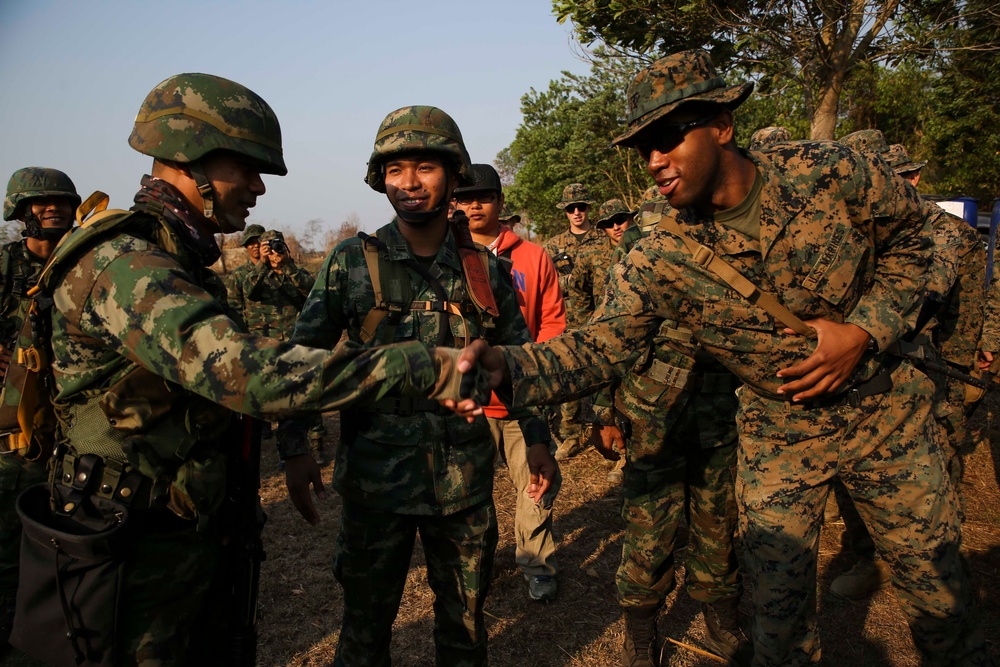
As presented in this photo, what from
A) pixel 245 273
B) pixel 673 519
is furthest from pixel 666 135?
pixel 245 273

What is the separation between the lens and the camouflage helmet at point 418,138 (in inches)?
112

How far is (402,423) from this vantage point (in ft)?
8.91

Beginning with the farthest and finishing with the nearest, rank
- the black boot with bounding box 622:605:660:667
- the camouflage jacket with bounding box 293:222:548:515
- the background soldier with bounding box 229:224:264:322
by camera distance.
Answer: the background soldier with bounding box 229:224:264:322 < the black boot with bounding box 622:605:660:667 < the camouflage jacket with bounding box 293:222:548:515

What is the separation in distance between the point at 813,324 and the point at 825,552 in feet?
9.74

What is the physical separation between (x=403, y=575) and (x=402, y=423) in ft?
2.26

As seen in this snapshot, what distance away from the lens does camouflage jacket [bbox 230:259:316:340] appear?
8461mm

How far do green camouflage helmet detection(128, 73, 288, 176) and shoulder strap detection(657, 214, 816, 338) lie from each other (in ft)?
5.48

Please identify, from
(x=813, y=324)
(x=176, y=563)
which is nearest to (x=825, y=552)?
(x=813, y=324)

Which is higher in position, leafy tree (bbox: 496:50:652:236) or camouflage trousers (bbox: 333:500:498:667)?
leafy tree (bbox: 496:50:652:236)

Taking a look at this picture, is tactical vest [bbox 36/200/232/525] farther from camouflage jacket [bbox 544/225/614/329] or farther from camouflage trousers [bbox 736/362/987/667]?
camouflage jacket [bbox 544/225/614/329]

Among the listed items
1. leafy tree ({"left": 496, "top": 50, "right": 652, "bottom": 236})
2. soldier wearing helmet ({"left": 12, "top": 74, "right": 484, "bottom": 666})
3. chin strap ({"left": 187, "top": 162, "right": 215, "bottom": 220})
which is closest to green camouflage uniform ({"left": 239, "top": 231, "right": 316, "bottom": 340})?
soldier wearing helmet ({"left": 12, "top": 74, "right": 484, "bottom": 666})

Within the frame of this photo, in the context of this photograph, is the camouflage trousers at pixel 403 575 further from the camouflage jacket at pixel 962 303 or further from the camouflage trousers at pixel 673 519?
the camouflage jacket at pixel 962 303

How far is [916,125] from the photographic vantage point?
19.0 m

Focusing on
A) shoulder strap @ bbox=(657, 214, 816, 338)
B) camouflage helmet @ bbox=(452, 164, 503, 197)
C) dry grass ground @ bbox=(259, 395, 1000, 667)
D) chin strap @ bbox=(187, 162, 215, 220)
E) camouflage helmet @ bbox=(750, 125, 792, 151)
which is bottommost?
dry grass ground @ bbox=(259, 395, 1000, 667)
